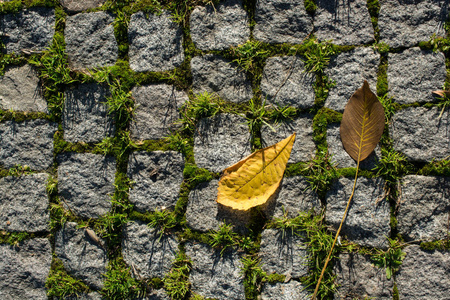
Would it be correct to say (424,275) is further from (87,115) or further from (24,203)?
(24,203)

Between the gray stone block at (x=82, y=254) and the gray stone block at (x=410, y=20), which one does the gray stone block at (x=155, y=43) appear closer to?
the gray stone block at (x=82, y=254)

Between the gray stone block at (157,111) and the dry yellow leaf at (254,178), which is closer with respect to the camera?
the dry yellow leaf at (254,178)

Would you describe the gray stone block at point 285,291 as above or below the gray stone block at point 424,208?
below

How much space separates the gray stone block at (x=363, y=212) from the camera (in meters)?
2.27

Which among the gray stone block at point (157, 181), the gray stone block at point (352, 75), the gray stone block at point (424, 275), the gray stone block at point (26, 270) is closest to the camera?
the gray stone block at point (424, 275)

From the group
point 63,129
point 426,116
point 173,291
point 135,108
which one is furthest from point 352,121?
point 63,129

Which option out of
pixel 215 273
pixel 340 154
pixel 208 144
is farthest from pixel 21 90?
pixel 340 154

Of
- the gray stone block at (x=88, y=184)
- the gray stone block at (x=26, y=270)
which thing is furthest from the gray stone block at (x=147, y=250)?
the gray stone block at (x=26, y=270)

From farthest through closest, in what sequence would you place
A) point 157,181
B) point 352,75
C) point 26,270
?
1. point 26,270
2. point 157,181
3. point 352,75

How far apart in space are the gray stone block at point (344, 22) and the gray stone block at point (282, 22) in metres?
0.10

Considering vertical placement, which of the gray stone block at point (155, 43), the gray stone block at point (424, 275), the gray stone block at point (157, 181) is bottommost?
the gray stone block at point (424, 275)

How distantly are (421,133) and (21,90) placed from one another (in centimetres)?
327

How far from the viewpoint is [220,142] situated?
95.0 inches

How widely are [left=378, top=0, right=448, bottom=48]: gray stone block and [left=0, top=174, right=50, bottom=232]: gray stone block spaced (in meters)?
2.99
